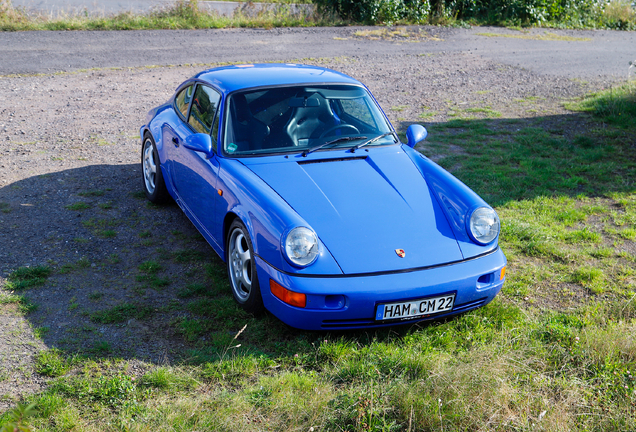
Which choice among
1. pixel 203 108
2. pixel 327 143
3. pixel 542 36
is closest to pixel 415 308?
pixel 327 143

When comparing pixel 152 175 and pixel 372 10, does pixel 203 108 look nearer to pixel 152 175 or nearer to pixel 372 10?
pixel 152 175

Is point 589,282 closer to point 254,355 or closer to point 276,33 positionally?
point 254,355

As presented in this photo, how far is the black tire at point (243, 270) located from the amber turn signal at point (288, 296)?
282 millimetres

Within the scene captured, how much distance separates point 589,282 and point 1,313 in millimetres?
4554

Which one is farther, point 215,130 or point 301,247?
point 215,130

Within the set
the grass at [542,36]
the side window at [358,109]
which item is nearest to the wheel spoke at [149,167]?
the side window at [358,109]

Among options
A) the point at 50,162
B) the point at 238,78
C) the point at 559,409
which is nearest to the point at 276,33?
the point at 50,162

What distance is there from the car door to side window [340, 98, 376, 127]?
111 cm

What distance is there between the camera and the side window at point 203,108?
16.3 ft

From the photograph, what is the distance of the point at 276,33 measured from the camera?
16.1 meters

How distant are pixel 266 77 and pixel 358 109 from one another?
0.88 meters

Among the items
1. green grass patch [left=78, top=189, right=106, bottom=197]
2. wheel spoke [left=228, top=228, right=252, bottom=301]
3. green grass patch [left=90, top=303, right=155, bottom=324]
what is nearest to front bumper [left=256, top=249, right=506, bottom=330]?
wheel spoke [left=228, top=228, right=252, bottom=301]

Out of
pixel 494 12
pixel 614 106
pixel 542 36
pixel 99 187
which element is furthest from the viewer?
pixel 494 12

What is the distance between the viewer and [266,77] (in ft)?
16.8
